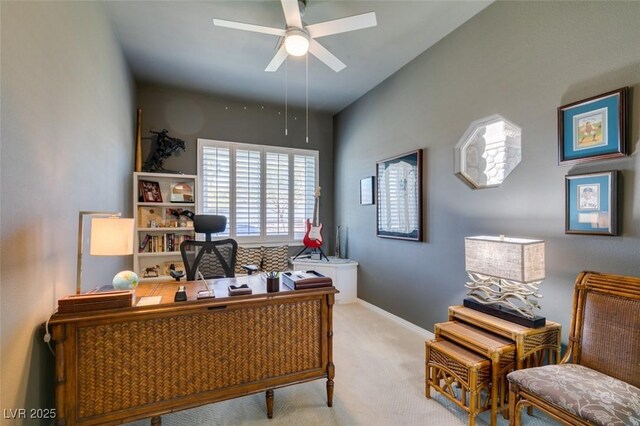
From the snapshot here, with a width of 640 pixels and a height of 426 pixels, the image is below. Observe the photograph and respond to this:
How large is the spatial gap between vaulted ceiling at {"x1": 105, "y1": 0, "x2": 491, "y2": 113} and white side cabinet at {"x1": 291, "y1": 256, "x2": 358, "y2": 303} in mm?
2570

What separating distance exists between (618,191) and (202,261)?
326 cm

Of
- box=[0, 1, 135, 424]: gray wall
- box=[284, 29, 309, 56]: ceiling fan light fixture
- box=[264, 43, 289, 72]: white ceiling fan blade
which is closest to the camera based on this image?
box=[0, 1, 135, 424]: gray wall

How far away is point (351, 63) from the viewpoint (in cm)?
348

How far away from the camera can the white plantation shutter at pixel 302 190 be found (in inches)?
197

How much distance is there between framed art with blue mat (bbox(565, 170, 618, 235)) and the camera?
5.74 ft

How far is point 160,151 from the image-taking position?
13.3 feet

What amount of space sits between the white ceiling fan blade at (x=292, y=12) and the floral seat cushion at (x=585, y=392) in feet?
8.90

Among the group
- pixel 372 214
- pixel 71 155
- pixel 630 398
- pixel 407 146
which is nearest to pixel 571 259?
pixel 630 398

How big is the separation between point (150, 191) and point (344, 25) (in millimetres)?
3161

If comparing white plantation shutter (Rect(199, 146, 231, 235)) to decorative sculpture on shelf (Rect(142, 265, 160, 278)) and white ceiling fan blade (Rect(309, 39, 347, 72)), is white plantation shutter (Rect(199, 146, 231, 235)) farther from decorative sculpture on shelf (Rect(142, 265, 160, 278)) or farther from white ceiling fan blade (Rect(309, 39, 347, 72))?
white ceiling fan blade (Rect(309, 39, 347, 72))

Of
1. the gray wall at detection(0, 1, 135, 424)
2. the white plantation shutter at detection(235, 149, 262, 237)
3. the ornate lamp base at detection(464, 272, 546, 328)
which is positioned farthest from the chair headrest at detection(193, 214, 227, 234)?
the ornate lamp base at detection(464, 272, 546, 328)

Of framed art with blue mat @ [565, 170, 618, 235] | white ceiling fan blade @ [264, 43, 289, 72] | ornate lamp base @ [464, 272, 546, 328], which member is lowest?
ornate lamp base @ [464, 272, 546, 328]

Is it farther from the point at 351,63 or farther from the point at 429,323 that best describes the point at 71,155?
the point at 429,323

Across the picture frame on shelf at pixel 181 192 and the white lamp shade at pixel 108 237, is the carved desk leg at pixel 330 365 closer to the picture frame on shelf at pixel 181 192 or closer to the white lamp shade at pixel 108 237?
the white lamp shade at pixel 108 237
